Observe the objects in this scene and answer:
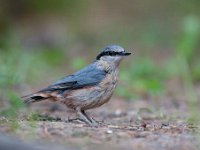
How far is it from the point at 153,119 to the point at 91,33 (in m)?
9.07

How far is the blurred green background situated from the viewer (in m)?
11.3

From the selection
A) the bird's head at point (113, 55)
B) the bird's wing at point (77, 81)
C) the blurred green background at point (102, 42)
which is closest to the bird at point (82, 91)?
the bird's wing at point (77, 81)

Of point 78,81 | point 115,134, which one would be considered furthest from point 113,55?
point 115,134

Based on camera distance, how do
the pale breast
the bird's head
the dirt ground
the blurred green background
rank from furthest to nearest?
the blurred green background → the bird's head → the pale breast → the dirt ground

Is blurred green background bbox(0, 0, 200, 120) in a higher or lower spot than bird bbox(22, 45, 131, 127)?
higher

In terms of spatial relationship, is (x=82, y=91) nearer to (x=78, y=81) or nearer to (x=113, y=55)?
(x=78, y=81)

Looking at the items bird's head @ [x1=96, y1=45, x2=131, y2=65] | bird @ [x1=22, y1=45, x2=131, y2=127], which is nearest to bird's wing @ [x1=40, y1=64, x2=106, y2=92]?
bird @ [x1=22, y1=45, x2=131, y2=127]

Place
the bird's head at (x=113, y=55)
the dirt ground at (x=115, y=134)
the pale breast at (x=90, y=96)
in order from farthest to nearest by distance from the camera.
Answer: the bird's head at (x=113, y=55) → the pale breast at (x=90, y=96) → the dirt ground at (x=115, y=134)

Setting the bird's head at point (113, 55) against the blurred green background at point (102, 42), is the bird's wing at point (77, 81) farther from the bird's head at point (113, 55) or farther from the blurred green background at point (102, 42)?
the blurred green background at point (102, 42)

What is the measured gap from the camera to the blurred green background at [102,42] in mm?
11344

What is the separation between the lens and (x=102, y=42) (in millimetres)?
16531

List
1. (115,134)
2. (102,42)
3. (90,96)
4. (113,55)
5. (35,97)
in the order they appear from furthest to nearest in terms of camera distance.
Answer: (102,42) < (113,55) < (35,97) < (90,96) < (115,134)

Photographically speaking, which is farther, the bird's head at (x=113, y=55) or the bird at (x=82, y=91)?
the bird's head at (x=113, y=55)

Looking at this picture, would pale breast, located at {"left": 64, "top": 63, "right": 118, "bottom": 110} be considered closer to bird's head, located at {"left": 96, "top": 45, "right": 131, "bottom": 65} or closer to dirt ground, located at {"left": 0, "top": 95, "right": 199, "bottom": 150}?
dirt ground, located at {"left": 0, "top": 95, "right": 199, "bottom": 150}
